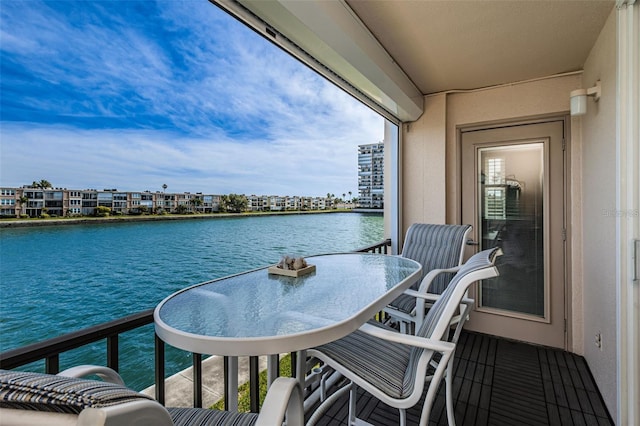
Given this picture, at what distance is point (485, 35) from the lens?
2186 millimetres

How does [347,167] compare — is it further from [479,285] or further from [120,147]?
[479,285]

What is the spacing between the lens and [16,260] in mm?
4324

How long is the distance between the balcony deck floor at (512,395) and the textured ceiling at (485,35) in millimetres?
2625

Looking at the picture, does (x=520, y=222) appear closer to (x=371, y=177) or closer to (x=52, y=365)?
(x=371, y=177)

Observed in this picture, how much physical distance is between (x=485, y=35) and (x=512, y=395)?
2.64 metres

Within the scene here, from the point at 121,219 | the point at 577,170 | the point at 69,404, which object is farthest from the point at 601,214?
the point at 121,219

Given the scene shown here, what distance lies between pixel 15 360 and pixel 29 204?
7.74ft

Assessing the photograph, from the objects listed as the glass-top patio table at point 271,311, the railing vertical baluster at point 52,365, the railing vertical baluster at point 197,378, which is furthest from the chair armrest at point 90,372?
the railing vertical baluster at point 197,378

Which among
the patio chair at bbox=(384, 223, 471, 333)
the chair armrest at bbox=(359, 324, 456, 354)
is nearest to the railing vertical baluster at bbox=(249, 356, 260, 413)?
the chair armrest at bbox=(359, 324, 456, 354)

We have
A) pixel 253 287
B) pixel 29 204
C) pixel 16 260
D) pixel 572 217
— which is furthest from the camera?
pixel 16 260

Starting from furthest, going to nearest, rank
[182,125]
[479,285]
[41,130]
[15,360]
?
[182,125] < [41,130] < [479,285] < [15,360]

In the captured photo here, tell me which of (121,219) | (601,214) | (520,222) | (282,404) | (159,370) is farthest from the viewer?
(121,219)

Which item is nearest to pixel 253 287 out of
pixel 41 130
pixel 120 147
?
pixel 41 130

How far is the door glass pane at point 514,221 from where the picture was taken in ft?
9.94
